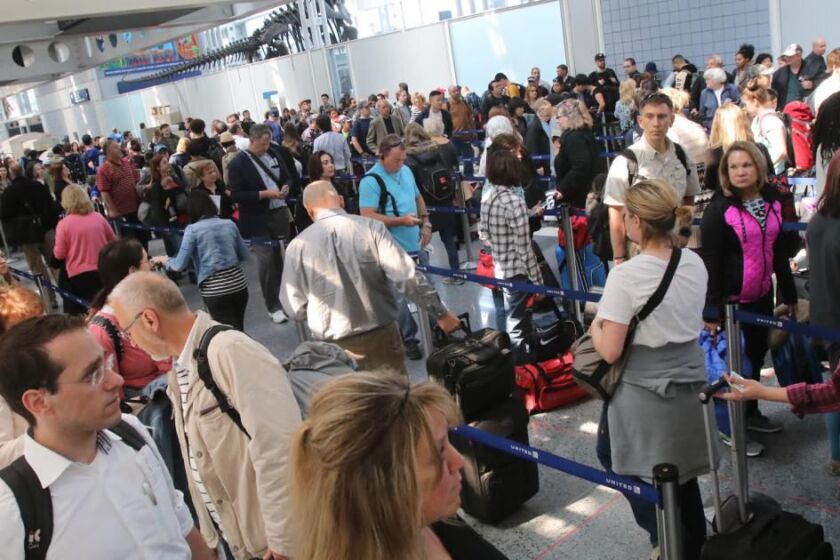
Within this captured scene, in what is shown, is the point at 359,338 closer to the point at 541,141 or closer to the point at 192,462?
the point at 192,462

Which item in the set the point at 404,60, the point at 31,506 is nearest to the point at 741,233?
the point at 31,506

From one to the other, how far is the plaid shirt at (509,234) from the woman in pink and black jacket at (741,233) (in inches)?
60.0

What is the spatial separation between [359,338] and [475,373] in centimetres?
68

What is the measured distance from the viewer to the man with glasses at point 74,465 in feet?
6.45

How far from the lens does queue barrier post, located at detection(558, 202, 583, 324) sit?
19.5ft

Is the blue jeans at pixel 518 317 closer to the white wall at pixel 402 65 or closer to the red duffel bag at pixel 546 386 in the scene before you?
the red duffel bag at pixel 546 386

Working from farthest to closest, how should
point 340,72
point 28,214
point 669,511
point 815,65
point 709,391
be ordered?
point 340,72, point 815,65, point 28,214, point 709,391, point 669,511

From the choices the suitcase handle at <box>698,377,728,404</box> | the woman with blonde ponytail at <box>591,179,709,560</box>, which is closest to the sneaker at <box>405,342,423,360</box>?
the woman with blonde ponytail at <box>591,179,709,560</box>

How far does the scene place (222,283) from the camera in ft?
18.7

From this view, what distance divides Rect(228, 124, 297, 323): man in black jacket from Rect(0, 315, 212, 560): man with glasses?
492cm

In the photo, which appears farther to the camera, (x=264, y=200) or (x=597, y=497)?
(x=264, y=200)

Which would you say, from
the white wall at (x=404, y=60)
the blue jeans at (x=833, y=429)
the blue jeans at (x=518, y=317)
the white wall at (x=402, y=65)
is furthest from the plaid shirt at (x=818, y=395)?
the white wall at (x=404, y=60)

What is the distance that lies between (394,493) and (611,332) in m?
1.67

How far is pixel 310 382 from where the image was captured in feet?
9.32
